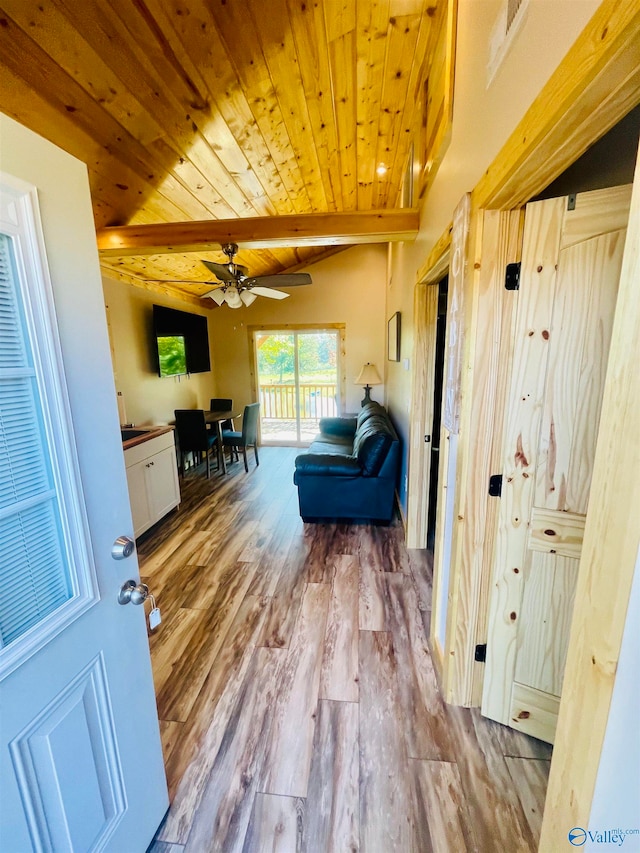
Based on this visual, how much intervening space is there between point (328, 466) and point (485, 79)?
2365 millimetres

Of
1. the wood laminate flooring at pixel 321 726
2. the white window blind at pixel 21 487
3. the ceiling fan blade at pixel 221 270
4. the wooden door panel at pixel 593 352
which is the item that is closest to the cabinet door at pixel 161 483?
the wood laminate flooring at pixel 321 726

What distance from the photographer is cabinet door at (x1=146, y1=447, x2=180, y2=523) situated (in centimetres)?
305

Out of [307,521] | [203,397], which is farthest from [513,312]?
[203,397]

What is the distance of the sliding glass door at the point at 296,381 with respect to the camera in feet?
19.3

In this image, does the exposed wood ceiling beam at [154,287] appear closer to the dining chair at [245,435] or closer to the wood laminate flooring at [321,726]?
the dining chair at [245,435]

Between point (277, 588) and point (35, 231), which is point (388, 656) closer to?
point (277, 588)

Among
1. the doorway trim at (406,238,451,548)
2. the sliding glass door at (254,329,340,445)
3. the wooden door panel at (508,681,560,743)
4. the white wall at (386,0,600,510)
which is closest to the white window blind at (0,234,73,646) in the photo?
the white wall at (386,0,600,510)

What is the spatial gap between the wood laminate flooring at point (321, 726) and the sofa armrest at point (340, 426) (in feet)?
7.83

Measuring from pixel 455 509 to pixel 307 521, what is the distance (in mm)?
2008

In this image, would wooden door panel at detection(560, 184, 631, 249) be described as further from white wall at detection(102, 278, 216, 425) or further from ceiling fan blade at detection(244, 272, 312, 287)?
white wall at detection(102, 278, 216, 425)

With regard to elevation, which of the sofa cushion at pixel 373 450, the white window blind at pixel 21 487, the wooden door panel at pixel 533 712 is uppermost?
the white window blind at pixel 21 487

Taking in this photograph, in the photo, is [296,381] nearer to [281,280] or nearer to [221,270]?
[281,280]

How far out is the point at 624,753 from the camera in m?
0.56

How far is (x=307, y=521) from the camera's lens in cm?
323
